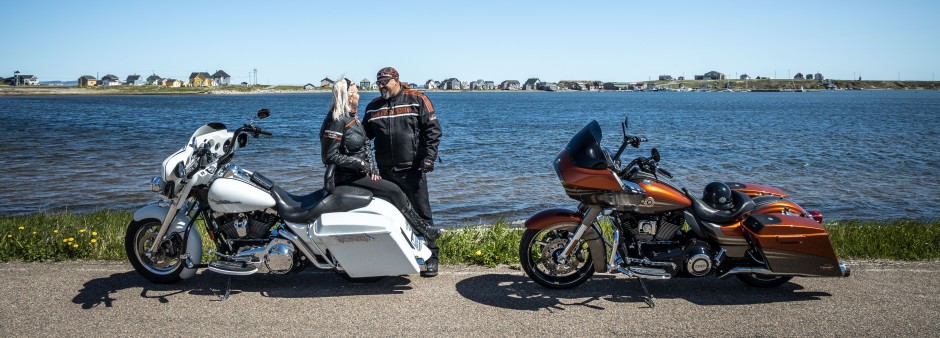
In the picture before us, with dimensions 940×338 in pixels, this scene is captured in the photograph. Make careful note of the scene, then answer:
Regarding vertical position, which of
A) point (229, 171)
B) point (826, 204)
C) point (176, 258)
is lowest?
point (826, 204)

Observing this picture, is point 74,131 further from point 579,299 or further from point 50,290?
point 579,299

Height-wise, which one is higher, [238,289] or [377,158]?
[377,158]

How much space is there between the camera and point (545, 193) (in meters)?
16.6

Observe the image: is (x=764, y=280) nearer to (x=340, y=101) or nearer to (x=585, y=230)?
(x=585, y=230)

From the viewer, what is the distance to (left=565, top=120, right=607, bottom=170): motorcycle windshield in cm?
586

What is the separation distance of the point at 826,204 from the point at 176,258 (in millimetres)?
14179

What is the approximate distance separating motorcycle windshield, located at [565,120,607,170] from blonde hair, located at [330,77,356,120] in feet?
6.71

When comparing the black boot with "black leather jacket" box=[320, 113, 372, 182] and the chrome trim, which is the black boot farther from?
"black leather jacket" box=[320, 113, 372, 182]

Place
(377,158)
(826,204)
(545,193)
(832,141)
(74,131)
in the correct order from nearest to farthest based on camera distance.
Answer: (377,158), (826,204), (545,193), (832,141), (74,131)

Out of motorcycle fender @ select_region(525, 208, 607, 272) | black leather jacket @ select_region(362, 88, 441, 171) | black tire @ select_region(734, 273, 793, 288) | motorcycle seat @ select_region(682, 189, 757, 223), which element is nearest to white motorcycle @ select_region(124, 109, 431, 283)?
black leather jacket @ select_region(362, 88, 441, 171)

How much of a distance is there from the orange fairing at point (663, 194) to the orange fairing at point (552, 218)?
645mm

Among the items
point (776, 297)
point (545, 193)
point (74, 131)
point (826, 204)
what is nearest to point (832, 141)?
point (826, 204)

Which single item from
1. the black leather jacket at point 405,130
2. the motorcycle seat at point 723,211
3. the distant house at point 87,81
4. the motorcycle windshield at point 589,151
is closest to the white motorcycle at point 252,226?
the black leather jacket at point 405,130

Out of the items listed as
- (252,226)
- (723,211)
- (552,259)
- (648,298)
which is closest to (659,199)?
(723,211)
